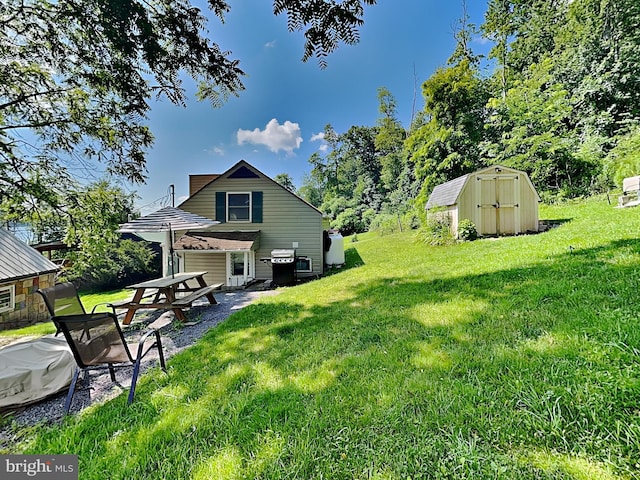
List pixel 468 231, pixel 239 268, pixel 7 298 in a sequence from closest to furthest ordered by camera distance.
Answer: pixel 7 298
pixel 468 231
pixel 239 268

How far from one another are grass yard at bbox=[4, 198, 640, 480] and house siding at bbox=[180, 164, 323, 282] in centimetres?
717

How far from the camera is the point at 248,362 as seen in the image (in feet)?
10.8

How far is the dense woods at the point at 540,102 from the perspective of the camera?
13.8 m

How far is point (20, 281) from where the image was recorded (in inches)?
328

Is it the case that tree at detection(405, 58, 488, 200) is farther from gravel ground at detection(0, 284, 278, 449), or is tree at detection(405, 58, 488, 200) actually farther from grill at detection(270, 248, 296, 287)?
gravel ground at detection(0, 284, 278, 449)

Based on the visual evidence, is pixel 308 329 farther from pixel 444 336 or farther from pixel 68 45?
pixel 68 45

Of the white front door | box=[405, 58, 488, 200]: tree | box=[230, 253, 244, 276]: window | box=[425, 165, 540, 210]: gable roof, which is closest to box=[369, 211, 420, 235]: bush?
box=[405, 58, 488, 200]: tree

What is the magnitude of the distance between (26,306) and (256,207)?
7972mm

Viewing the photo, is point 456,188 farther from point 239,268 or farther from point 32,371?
point 32,371

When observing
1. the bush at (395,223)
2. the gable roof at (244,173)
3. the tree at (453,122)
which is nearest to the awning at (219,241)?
the gable roof at (244,173)

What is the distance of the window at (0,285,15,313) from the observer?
786 centimetres

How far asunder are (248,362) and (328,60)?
3.49 m
